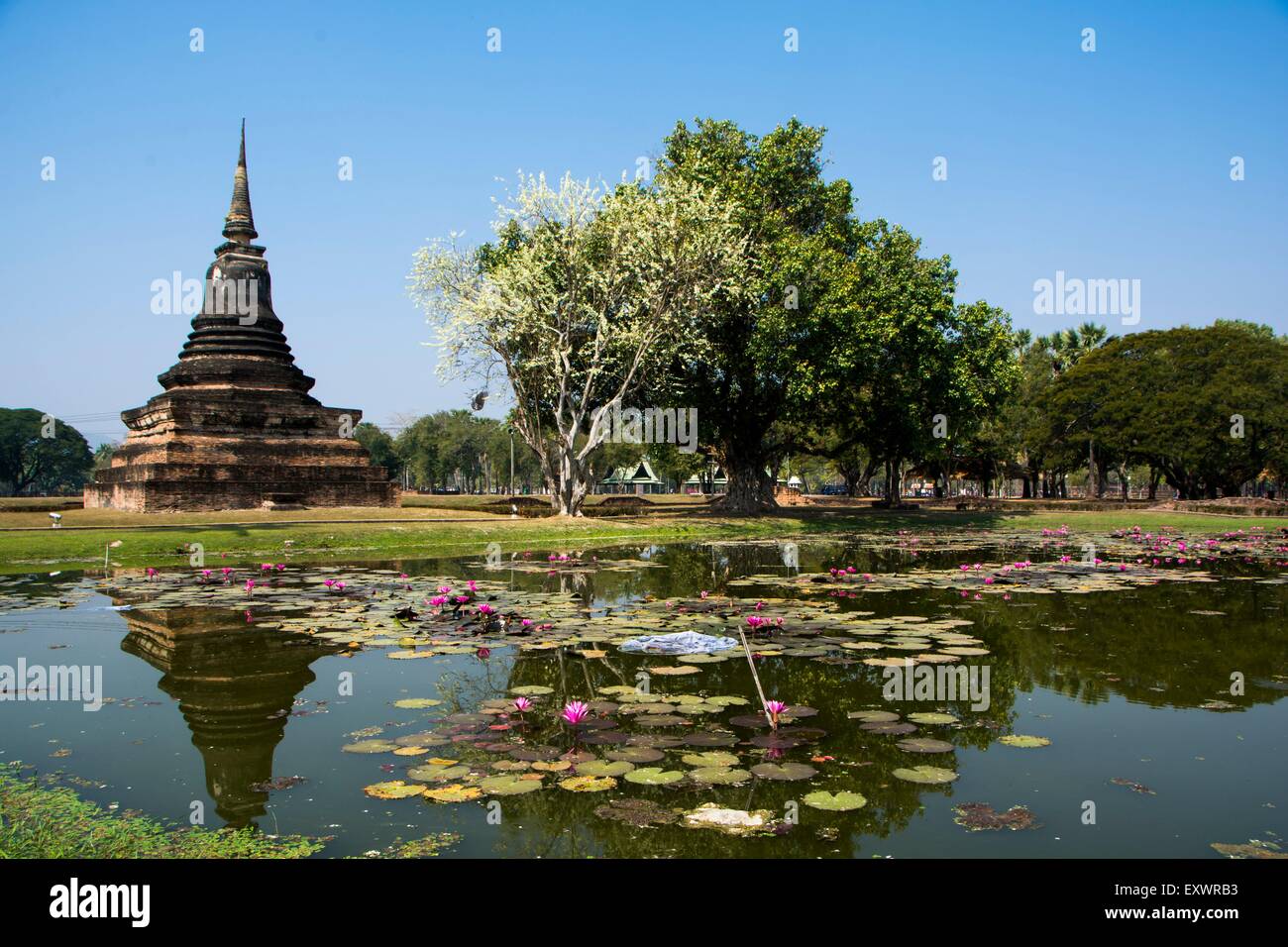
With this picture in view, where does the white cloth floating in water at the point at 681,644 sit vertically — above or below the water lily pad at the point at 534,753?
above

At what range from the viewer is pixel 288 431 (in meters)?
37.8

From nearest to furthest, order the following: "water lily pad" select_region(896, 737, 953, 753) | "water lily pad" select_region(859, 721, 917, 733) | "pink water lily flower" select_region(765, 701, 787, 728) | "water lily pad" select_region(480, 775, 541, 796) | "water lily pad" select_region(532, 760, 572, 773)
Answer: "water lily pad" select_region(480, 775, 541, 796) → "water lily pad" select_region(532, 760, 572, 773) → "water lily pad" select_region(896, 737, 953, 753) → "pink water lily flower" select_region(765, 701, 787, 728) → "water lily pad" select_region(859, 721, 917, 733)

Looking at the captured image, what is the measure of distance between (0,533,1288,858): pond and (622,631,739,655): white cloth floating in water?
0.72 ft

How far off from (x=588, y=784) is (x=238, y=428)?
35.5m

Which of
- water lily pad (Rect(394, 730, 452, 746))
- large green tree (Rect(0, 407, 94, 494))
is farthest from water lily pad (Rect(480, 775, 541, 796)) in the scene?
large green tree (Rect(0, 407, 94, 494))

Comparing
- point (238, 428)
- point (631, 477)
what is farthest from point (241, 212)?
point (631, 477)

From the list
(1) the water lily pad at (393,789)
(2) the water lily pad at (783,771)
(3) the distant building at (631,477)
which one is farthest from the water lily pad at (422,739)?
(3) the distant building at (631,477)

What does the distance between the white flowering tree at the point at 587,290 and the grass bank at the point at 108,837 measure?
2619 centimetres

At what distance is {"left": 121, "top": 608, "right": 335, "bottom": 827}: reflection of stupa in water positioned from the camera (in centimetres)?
579

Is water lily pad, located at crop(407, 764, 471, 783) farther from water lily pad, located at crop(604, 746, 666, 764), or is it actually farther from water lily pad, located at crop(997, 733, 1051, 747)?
water lily pad, located at crop(997, 733, 1051, 747)

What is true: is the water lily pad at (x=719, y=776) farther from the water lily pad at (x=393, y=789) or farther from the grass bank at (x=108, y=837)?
the grass bank at (x=108, y=837)

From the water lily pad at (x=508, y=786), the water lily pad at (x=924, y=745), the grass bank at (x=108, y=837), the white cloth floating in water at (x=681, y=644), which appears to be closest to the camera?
the grass bank at (x=108, y=837)

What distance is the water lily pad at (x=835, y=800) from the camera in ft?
16.6

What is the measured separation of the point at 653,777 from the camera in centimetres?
557
